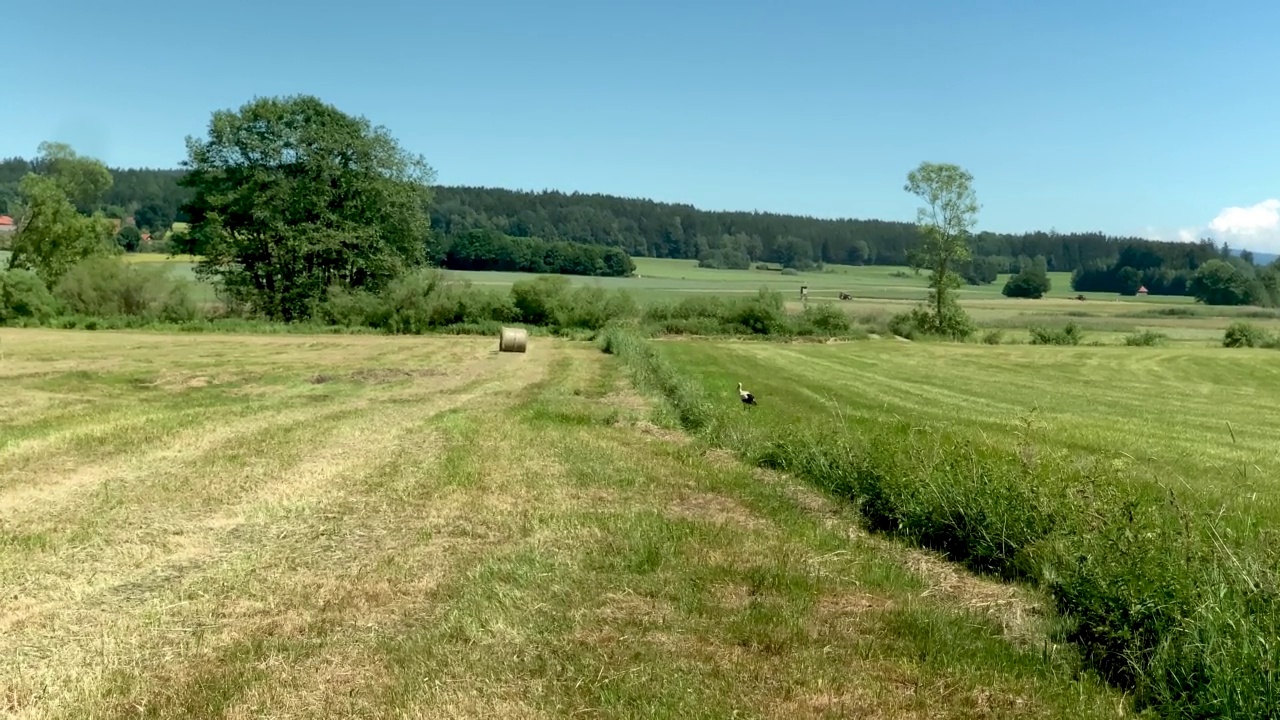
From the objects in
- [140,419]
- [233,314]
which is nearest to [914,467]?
[140,419]

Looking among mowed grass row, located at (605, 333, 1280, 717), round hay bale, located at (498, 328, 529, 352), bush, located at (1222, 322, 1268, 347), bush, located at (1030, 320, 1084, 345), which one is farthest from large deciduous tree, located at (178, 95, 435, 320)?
bush, located at (1222, 322, 1268, 347)

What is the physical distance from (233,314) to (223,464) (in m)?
40.7

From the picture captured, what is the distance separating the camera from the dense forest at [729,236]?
108 metres

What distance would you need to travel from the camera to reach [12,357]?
2417cm

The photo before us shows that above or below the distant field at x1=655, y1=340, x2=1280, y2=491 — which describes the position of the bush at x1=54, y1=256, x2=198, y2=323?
above

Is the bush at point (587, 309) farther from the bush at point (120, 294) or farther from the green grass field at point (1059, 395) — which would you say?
the bush at point (120, 294)

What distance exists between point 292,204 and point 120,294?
31.7 ft

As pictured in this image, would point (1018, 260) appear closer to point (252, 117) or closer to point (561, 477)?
point (252, 117)

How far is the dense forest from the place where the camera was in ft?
355

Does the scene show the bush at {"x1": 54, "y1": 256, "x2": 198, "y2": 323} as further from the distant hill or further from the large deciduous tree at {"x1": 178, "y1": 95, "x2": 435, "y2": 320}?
the distant hill

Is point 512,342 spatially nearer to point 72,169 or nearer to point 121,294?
point 121,294

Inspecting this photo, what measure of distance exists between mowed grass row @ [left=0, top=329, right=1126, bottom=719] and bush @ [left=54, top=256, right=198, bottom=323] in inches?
1423

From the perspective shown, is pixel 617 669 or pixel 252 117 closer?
pixel 617 669

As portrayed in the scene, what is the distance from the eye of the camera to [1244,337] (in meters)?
55.0
